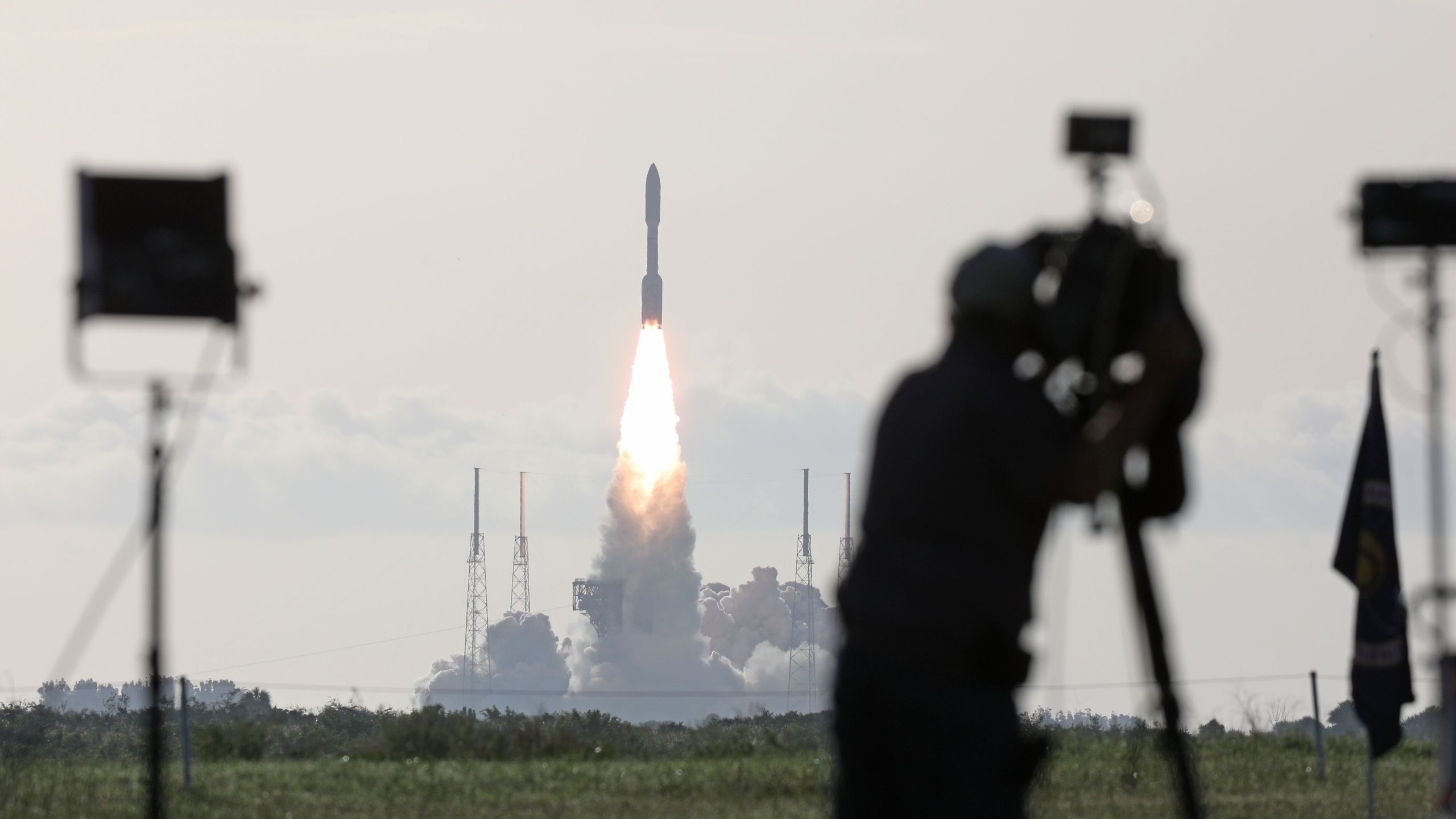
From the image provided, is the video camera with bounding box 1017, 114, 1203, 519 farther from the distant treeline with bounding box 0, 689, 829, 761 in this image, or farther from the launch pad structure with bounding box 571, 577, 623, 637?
the launch pad structure with bounding box 571, 577, 623, 637

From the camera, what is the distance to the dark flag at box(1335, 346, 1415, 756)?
15.0 m

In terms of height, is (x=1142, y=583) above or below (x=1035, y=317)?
below

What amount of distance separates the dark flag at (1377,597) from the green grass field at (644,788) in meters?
1.18

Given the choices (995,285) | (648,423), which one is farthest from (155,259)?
(648,423)

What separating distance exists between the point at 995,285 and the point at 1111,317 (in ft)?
1.05

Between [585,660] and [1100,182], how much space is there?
10746cm

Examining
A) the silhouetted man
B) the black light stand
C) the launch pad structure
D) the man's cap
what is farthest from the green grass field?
the launch pad structure

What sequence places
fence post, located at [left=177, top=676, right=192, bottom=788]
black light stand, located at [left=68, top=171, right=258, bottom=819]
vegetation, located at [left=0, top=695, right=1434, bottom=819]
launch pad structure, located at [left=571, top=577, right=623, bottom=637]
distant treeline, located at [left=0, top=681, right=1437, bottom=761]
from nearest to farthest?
1. black light stand, located at [left=68, top=171, right=258, bottom=819]
2. vegetation, located at [left=0, top=695, right=1434, bottom=819]
3. fence post, located at [left=177, top=676, right=192, bottom=788]
4. distant treeline, located at [left=0, top=681, right=1437, bottom=761]
5. launch pad structure, located at [left=571, top=577, right=623, bottom=637]

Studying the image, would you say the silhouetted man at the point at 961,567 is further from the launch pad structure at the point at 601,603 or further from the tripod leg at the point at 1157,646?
the launch pad structure at the point at 601,603

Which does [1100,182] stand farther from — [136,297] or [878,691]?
[136,297]

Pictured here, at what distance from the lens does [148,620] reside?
985 centimetres

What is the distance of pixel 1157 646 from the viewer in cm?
584

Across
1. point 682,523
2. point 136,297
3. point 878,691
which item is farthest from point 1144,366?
point 682,523

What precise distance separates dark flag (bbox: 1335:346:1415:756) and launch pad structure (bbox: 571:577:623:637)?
8245 cm
